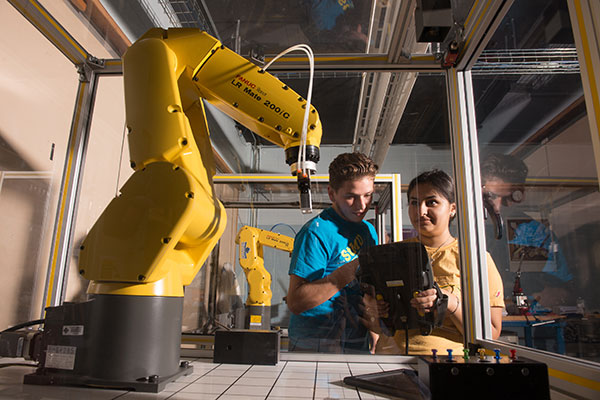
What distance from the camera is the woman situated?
1.28 meters

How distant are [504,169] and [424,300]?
523 mm

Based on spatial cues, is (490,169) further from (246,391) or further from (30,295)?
(30,295)

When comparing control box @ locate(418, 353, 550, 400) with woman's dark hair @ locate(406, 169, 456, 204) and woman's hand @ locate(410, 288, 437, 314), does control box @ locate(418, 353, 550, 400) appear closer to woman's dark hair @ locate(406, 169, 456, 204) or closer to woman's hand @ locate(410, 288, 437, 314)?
woman's hand @ locate(410, 288, 437, 314)

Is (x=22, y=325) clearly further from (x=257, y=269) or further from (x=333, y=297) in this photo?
(x=333, y=297)

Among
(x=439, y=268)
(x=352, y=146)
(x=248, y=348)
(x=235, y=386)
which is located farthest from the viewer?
(x=352, y=146)

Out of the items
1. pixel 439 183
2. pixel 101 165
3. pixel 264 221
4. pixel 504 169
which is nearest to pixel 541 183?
pixel 504 169

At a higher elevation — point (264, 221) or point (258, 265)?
point (264, 221)

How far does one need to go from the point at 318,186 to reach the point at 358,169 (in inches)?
7.3

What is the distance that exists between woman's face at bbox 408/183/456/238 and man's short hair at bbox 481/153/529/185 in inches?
6.7

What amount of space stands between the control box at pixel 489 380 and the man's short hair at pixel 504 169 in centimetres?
63

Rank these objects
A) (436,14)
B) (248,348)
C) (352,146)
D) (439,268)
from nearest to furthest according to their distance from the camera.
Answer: (436,14), (248,348), (439,268), (352,146)

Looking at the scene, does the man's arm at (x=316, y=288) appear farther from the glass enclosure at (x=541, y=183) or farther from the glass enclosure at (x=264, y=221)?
the glass enclosure at (x=541, y=183)

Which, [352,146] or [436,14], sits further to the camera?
[352,146]

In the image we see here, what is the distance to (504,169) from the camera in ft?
4.14
